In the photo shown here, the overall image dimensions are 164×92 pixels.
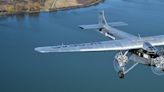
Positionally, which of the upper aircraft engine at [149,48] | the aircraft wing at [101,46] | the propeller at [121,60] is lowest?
the propeller at [121,60]

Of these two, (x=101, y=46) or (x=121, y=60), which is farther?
(x=101, y=46)

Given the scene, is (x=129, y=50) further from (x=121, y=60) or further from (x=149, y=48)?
(x=149, y=48)

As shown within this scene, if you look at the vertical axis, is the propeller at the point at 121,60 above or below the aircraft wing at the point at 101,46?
below

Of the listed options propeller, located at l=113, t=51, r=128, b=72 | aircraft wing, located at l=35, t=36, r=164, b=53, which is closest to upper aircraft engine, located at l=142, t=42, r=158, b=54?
aircraft wing, located at l=35, t=36, r=164, b=53

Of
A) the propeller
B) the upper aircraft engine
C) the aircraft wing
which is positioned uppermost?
the upper aircraft engine

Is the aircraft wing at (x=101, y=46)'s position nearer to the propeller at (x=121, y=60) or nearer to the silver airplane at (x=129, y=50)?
the silver airplane at (x=129, y=50)

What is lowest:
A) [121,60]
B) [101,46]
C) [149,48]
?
[121,60]

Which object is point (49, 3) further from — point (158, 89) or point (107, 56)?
point (158, 89)

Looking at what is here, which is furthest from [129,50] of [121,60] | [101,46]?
[101,46]

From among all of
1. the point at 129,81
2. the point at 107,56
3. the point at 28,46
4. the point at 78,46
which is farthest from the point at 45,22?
the point at 78,46

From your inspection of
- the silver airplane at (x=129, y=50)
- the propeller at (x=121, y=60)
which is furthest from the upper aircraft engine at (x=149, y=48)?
the propeller at (x=121, y=60)

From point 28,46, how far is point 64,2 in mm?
23223

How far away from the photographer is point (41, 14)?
58312 millimetres

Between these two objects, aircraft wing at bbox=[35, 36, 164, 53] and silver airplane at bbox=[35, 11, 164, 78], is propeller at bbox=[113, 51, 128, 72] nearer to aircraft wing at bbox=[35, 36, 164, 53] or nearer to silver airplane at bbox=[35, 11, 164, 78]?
silver airplane at bbox=[35, 11, 164, 78]
